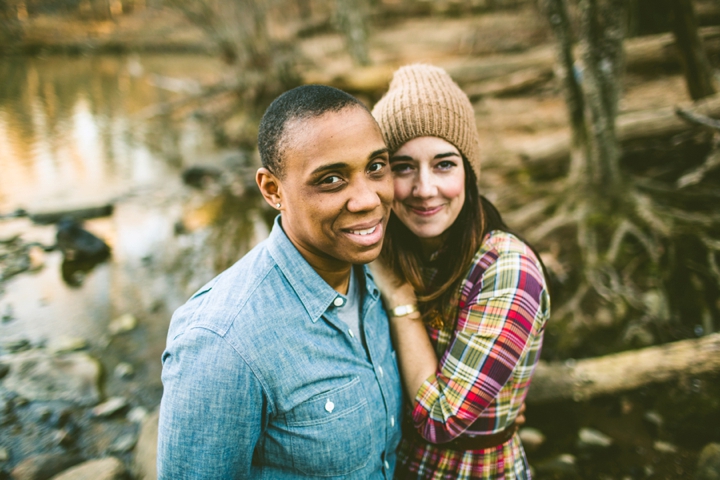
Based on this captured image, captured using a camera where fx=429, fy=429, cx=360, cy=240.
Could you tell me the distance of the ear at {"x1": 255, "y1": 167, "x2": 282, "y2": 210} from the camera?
5.14 ft

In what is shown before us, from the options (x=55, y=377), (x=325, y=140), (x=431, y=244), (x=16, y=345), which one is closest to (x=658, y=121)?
(x=431, y=244)

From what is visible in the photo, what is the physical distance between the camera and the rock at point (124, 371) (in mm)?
4516

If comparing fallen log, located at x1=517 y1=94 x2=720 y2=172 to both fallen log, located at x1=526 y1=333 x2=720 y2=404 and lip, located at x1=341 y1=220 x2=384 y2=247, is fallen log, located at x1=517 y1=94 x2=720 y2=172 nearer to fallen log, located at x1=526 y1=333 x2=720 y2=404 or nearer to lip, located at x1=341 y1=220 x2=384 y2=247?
fallen log, located at x1=526 y1=333 x2=720 y2=404

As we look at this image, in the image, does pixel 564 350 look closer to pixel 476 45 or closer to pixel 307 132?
pixel 307 132

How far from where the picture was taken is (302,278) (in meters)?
1.57

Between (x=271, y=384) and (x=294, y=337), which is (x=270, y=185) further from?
(x=271, y=384)

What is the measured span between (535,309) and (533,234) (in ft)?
11.0

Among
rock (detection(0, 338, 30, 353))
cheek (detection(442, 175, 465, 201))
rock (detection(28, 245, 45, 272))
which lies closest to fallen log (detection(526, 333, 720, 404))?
cheek (detection(442, 175, 465, 201))

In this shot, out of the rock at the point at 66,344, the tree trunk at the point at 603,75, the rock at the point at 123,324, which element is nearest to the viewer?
the tree trunk at the point at 603,75

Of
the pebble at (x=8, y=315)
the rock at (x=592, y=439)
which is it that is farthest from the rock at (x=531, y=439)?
the pebble at (x=8, y=315)

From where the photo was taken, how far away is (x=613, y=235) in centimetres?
446

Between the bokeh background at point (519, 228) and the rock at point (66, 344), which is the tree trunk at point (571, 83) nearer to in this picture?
the bokeh background at point (519, 228)

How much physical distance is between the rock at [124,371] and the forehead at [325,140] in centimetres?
411

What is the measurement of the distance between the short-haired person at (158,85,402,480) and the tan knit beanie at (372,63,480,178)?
41 cm
